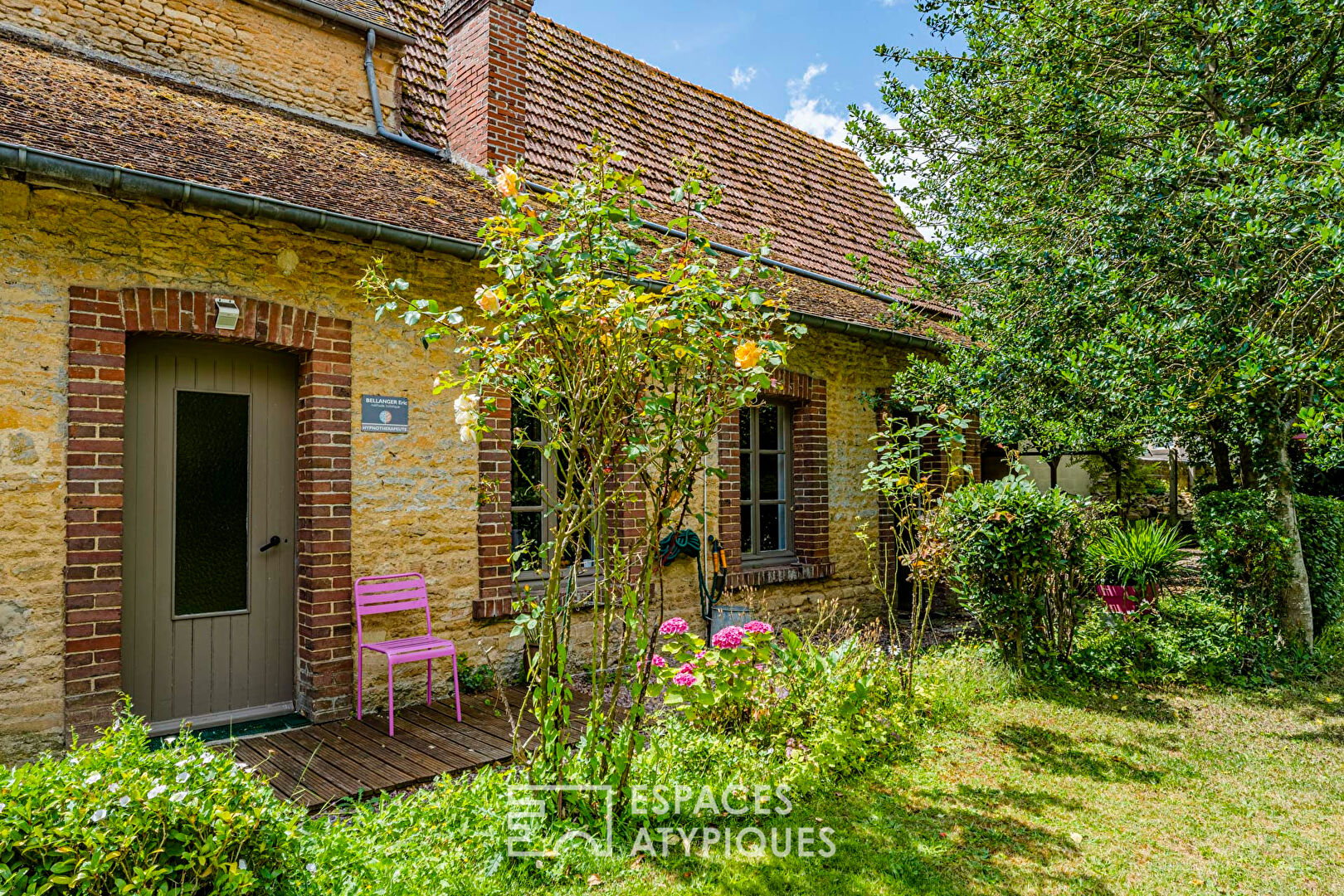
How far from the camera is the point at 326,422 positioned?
510cm

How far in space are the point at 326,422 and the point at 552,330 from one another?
2671mm

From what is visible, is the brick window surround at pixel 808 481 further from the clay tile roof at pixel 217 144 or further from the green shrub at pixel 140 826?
the green shrub at pixel 140 826

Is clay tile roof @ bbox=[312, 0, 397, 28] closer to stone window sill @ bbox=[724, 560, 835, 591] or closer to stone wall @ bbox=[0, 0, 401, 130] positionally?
stone wall @ bbox=[0, 0, 401, 130]

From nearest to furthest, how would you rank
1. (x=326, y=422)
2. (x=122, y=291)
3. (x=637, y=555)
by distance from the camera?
(x=637, y=555) < (x=122, y=291) < (x=326, y=422)

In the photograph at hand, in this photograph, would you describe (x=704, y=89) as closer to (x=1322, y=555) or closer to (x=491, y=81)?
(x=491, y=81)

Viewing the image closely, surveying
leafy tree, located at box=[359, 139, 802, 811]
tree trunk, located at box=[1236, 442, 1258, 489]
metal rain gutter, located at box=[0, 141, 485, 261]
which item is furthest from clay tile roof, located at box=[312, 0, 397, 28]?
tree trunk, located at box=[1236, 442, 1258, 489]

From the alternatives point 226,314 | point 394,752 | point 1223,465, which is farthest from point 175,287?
point 1223,465

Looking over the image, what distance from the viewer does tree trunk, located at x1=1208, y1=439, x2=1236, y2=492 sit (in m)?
8.91

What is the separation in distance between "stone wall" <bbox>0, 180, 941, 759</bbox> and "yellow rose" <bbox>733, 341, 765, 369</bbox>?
4.00 ft

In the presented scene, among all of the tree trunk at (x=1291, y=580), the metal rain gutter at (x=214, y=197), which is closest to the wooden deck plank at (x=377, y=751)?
the metal rain gutter at (x=214, y=197)

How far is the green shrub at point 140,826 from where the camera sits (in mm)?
2158

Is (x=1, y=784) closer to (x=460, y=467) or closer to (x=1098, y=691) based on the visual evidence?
(x=460, y=467)

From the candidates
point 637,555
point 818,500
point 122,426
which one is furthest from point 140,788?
point 818,500

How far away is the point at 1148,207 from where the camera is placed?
5.38 metres
